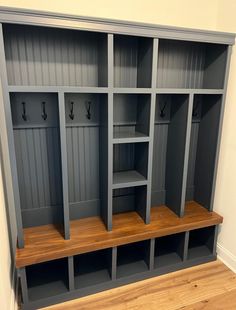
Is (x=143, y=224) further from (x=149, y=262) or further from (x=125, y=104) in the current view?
(x=125, y=104)

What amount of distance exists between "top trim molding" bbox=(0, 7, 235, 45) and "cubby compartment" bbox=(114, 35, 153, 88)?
0.56ft

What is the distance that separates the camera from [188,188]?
2.38 meters

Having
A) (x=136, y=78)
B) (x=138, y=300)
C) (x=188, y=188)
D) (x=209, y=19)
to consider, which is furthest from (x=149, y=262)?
(x=209, y=19)

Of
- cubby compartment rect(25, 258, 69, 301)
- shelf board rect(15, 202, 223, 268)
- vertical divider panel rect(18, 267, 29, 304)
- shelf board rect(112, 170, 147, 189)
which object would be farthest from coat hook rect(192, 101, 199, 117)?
vertical divider panel rect(18, 267, 29, 304)

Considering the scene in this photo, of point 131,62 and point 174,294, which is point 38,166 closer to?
point 131,62

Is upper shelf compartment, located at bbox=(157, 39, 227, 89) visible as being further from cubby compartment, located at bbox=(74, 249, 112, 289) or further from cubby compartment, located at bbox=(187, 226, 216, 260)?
cubby compartment, located at bbox=(74, 249, 112, 289)

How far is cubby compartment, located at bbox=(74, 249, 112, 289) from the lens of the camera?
74.1 inches

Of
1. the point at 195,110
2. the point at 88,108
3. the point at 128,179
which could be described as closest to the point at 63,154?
the point at 88,108

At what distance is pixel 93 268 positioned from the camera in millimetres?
2010

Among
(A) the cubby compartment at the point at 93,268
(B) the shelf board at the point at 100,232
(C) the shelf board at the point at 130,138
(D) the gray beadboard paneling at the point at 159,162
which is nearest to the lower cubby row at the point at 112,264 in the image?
(A) the cubby compartment at the point at 93,268

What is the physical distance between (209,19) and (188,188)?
4.95 feet

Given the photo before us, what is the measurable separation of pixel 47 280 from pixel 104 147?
1.12 meters

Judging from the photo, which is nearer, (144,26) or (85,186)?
(144,26)

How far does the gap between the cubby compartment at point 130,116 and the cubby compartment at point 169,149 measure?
198 millimetres
